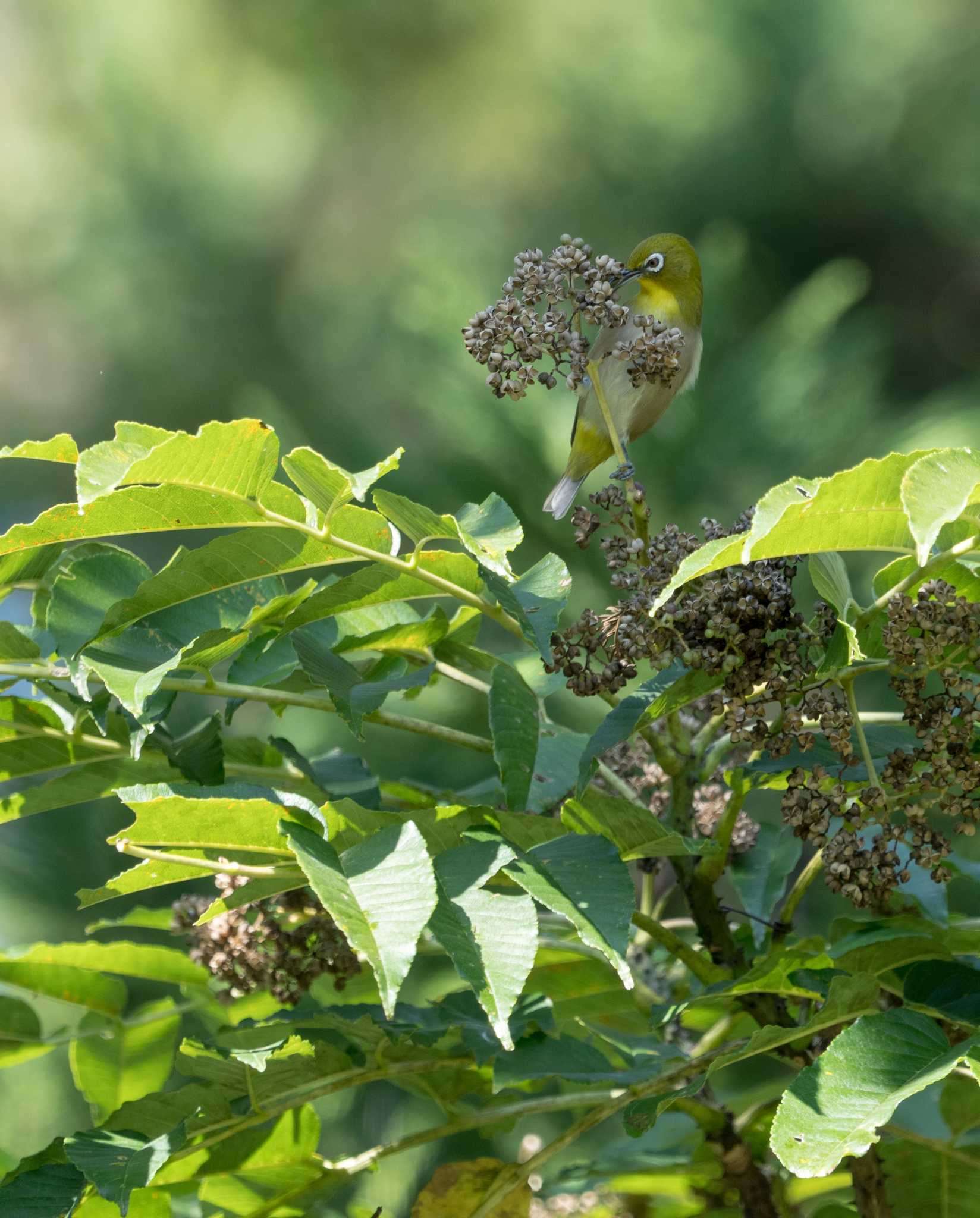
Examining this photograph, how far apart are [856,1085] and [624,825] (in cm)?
10

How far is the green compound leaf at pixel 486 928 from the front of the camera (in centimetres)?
28

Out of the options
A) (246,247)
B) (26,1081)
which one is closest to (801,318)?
(246,247)

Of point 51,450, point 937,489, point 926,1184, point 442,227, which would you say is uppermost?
point 442,227

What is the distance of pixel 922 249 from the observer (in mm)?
1291

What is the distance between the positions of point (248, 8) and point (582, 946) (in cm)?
161

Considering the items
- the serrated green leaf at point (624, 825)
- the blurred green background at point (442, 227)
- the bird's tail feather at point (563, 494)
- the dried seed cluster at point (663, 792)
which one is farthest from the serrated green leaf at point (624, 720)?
the blurred green background at point (442, 227)

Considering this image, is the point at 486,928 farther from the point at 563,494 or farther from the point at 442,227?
the point at 442,227

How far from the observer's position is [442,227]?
1.48m

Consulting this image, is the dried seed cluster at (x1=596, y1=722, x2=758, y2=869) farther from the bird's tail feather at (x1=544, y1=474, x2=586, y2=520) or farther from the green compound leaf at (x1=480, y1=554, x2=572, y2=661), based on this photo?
the bird's tail feather at (x1=544, y1=474, x2=586, y2=520)

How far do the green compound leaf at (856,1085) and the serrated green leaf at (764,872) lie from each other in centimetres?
19

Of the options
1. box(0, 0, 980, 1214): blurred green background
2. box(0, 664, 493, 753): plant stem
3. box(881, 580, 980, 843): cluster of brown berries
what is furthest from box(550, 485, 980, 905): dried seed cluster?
box(0, 0, 980, 1214): blurred green background

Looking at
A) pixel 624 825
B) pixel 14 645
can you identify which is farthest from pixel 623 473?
pixel 14 645

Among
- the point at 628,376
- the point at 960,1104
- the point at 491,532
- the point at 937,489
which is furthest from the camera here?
the point at 628,376

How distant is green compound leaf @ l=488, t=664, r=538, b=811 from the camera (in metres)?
0.40
